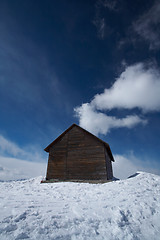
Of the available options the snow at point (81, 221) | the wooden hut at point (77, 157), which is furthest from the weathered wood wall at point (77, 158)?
the snow at point (81, 221)

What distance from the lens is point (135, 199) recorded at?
17.8ft

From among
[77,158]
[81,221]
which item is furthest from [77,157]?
[81,221]

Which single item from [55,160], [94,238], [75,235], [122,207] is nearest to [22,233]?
[75,235]

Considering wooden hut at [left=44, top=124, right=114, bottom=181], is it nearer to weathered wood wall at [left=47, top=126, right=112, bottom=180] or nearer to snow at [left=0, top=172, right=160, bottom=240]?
weathered wood wall at [left=47, top=126, right=112, bottom=180]

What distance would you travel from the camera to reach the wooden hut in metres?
12.5

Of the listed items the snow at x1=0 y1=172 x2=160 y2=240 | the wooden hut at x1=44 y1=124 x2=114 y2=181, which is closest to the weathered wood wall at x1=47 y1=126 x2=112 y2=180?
the wooden hut at x1=44 y1=124 x2=114 y2=181

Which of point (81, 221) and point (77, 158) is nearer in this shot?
point (81, 221)

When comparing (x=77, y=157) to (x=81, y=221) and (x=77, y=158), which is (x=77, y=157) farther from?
(x=81, y=221)

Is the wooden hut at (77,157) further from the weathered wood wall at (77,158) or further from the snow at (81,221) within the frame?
the snow at (81,221)

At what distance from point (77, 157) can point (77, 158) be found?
0.11 m

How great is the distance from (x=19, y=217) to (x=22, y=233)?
2.55 feet

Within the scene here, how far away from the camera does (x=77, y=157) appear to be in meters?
13.5

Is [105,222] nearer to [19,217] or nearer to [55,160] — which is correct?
[19,217]

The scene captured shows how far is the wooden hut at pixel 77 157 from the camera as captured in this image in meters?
12.5
